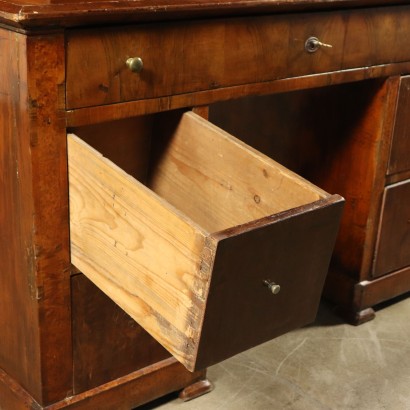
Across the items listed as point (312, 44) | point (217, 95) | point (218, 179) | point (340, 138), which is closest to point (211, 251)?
point (218, 179)

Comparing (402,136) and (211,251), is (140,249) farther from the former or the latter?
(402,136)

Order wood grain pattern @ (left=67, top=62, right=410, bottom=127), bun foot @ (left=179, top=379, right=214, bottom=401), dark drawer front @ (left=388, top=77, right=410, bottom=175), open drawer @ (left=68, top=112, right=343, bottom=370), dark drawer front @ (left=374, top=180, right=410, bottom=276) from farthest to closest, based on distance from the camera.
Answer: dark drawer front @ (left=374, top=180, right=410, bottom=276) < dark drawer front @ (left=388, top=77, right=410, bottom=175) < bun foot @ (left=179, top=379, right=214, bottom=401) < wood grain pattern @ (left=67, top=62, right=410, bottom=127) < open drawer @ (left=68, top=112, right=343, bottom=370)

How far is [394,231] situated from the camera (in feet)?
6.93

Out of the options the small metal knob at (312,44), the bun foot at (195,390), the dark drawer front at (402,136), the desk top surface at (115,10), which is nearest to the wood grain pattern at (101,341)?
the bun foot at (195,390)

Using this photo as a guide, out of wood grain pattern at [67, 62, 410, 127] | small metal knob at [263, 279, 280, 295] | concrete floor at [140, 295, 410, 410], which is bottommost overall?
concrete floor at [140, 295, 410, 410]

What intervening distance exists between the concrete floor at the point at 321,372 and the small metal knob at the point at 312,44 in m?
0.78

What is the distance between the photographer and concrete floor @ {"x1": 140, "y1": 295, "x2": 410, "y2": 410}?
5.91 ft

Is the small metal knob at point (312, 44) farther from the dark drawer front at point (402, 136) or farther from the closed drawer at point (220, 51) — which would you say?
the dark drawer front at point (402, 136)

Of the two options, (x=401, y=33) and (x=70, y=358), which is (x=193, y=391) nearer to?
(x=70, y=358)

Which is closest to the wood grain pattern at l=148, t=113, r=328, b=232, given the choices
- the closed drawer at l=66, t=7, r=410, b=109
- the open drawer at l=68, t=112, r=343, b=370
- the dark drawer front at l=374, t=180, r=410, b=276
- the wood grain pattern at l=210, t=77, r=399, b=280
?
the open drawer at l=68, t=112, r=343, b=370

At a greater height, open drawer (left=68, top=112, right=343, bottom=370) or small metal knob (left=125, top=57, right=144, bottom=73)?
small metal knob (left=125, top=57, right=144, bottom=73)

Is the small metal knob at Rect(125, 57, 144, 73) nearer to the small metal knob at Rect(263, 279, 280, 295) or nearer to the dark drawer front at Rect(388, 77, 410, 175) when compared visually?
the small metal knob at Rect(263, 279, 280, 295)

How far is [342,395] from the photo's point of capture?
1842 mm

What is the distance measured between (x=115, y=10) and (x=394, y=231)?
44.6 inches
